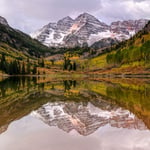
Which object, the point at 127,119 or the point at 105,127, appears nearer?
the point at 105,127

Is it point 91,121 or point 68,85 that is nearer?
point 91,121

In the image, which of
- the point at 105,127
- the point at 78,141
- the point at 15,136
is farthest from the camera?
the point at 105,127

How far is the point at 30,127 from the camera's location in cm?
2977

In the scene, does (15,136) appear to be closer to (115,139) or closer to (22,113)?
(115,139)

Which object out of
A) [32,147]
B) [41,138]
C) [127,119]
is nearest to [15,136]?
[41,138]

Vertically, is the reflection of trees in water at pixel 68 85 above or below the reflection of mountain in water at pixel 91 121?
below

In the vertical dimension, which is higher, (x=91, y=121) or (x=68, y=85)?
(x=91, y=121)

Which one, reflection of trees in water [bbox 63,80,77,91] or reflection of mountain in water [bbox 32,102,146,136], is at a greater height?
reflection of mountain in water [bbox 32,102,146,136]

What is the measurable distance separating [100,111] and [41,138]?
1751 cm

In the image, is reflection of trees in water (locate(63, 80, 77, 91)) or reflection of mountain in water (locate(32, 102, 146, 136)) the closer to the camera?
reflection of mountain in water (locate(32, 102, 146, 136))

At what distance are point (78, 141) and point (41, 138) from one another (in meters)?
3.27

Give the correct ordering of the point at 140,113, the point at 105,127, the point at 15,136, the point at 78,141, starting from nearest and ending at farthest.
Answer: the point at 78,141, the point at 15,136, the point at 105,127, the point at 140,113

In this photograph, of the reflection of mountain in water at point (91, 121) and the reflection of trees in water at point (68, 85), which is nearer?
the reflection of mountain in water at point (91, 121)

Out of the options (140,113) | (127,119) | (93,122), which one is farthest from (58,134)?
(140,113)
